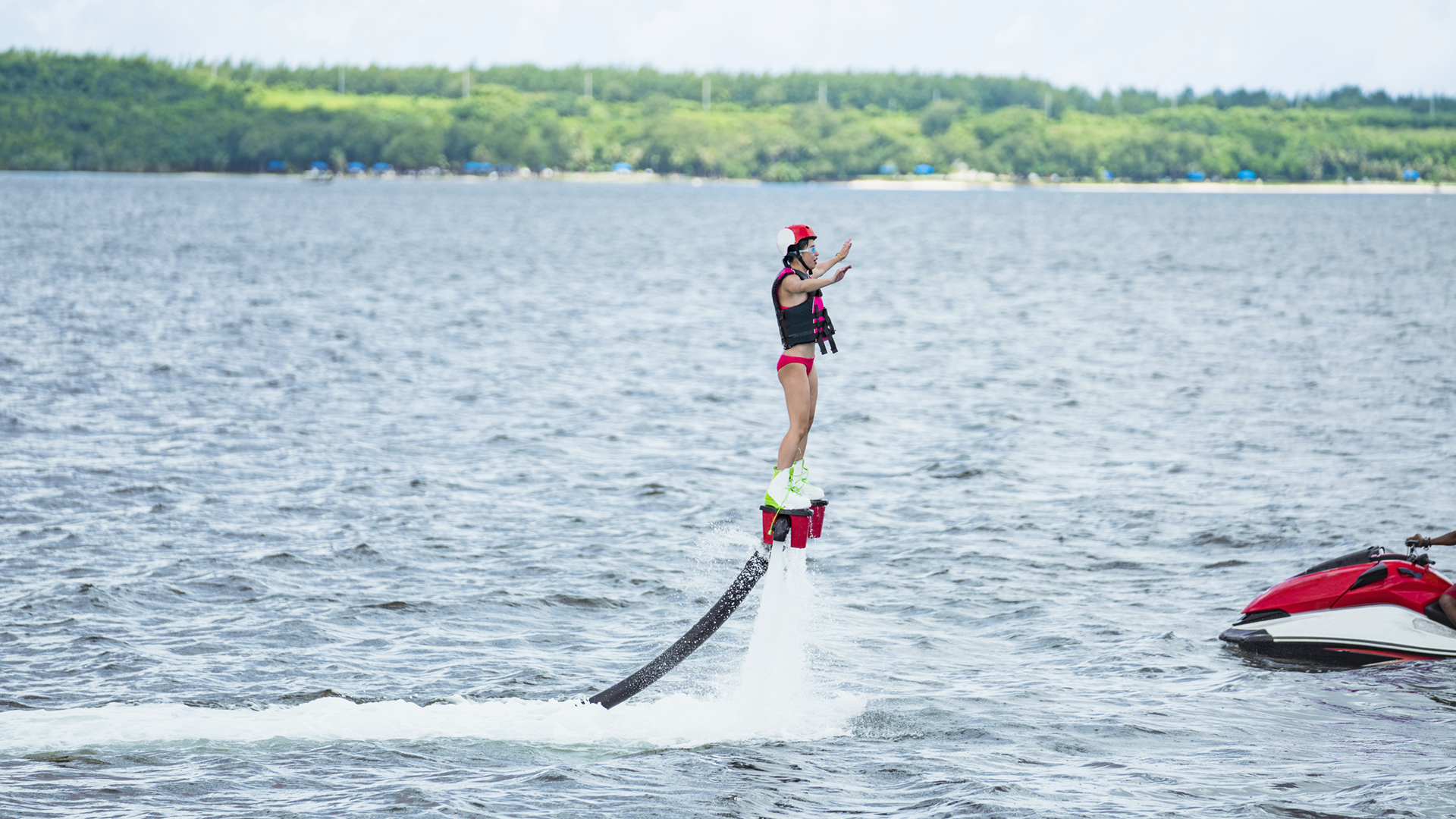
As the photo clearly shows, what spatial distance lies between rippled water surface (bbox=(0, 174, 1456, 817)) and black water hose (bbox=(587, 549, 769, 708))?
387 mm

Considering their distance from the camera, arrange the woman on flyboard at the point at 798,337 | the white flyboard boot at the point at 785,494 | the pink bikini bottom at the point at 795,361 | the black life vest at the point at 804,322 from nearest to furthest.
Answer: the woman on flyboard at the point at 798,337 < the black life vest at the point at 804,322 < the pink bikini bottom at the point at 795,361 < the white flyboard boot at the point at 785,494

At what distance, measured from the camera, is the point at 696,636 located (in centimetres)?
1427

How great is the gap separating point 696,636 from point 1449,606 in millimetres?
9290

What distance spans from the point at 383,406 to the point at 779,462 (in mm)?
26574

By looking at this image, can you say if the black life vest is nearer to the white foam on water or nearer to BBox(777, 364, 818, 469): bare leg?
BBox(777, 364, 818, 469): bare leg

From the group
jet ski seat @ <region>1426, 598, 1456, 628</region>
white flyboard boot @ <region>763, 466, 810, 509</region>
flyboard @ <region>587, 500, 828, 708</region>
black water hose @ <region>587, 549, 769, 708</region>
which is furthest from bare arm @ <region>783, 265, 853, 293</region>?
jet ski seat @ <region>1426, 598, 1456, 628</region>

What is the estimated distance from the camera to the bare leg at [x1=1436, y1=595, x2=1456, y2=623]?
1720 centimetres

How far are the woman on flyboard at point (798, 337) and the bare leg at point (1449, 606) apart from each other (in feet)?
28.3

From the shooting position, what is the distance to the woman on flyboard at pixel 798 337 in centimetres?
1284

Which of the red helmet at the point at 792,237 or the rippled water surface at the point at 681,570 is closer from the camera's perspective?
the red helmet at the point at 792,237

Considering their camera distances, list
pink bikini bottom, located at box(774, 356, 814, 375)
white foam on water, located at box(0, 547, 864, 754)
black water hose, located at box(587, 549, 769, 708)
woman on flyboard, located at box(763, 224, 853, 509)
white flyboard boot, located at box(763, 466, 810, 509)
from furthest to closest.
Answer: white foam on water, located at box(0, 547, 864, 754)
black water hose, located at box(587, 549, 769, 708)
white flyboard boot, located at box(763, 466, 810, 509)
pink bikini bottom, located at box(774, 356, 814, 375)
woman on flyboard, located at box(763, 224, 853, 509)

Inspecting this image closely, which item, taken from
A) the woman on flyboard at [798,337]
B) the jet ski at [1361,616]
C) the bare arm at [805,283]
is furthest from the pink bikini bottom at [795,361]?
the jet ski at [1361,616]

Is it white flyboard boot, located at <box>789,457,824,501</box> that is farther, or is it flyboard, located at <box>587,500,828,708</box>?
flyboard, located at <box>587,500,828,708</box>

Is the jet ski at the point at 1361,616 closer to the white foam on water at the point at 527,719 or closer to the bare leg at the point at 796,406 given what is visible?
the white foam on water at the point at 527,719
